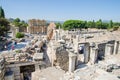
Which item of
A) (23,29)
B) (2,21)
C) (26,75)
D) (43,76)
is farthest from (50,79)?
(23,29)

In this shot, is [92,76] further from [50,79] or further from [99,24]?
[99,24]

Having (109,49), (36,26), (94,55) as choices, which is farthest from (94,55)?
(36,26)

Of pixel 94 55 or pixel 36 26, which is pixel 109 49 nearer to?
pixel 94 55

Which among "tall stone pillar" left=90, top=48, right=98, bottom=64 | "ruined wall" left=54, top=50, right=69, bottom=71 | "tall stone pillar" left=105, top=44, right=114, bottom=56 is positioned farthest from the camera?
"tall stone pillar" left=105, top=44, right=114, bottom=56

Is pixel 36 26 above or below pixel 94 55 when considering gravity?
above

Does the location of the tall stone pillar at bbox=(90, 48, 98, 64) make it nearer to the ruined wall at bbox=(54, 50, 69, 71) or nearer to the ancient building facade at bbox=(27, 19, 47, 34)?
the ruined wall at bbox=(54, 50, 69, 71)

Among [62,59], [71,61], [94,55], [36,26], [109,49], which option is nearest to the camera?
[71,61]

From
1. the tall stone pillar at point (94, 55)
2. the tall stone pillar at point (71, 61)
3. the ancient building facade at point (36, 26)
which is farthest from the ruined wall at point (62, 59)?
the ancient building facade at point (36, 26)

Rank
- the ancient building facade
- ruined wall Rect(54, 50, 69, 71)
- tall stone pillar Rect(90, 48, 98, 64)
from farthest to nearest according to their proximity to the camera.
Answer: the ancient building facade < tall stone pillar Rect(90, 48, 98, 64) < ruined wall Rect(54, 50, 69, 71)

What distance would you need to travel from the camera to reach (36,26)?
37656 mm

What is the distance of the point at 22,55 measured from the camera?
8.10 meters

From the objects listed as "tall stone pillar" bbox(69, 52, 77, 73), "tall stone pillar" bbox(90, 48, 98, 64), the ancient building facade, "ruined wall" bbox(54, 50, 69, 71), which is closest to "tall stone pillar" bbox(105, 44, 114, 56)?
"tall stone pillar" bbox(90, 48, 98, 64)

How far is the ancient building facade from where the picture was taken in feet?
121

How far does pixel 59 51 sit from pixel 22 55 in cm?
238
